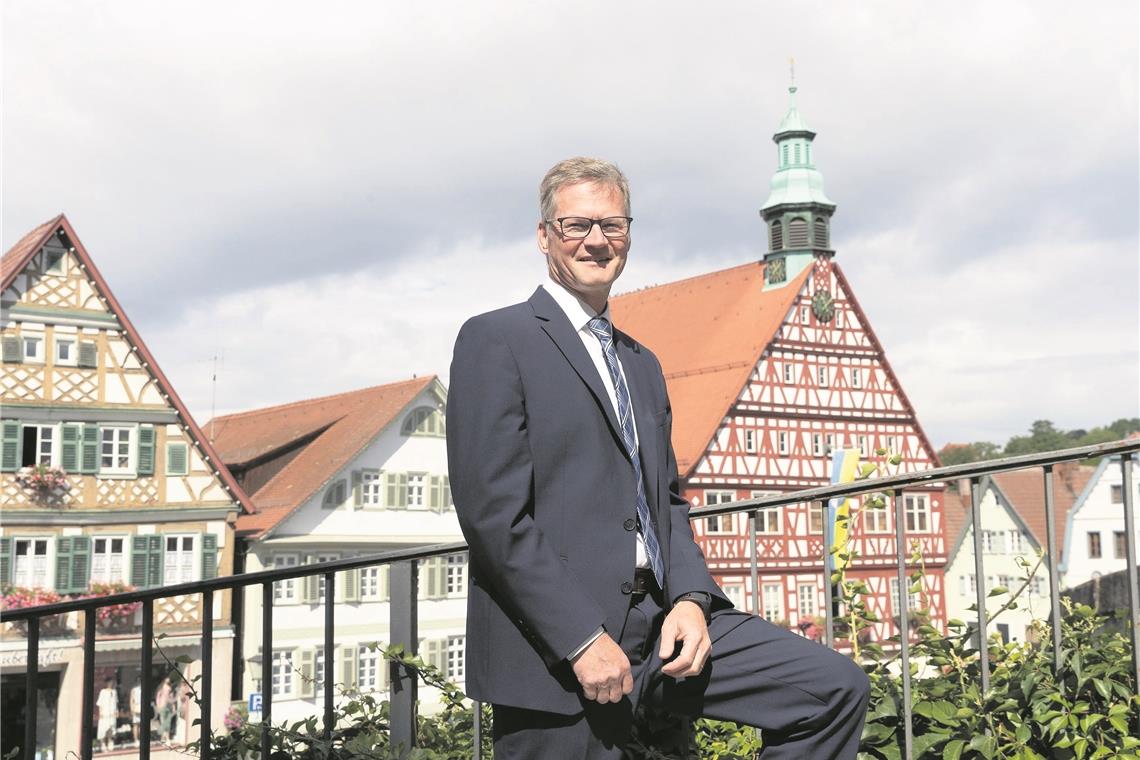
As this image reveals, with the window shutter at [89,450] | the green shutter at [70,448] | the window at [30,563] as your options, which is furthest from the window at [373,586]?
the green shutter at [70,448]

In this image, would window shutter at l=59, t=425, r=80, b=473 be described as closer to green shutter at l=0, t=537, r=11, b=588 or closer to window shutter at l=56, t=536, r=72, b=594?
window shutter at l=56, t=536, r=72, b=594

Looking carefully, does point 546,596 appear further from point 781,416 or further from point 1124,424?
point 1124,424

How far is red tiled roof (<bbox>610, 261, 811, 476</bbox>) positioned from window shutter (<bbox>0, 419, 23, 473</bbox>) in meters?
16.7

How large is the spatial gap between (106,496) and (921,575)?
24.3 m

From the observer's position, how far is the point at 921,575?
390 centimetres

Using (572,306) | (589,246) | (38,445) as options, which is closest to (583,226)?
(589,246)

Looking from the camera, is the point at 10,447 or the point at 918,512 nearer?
the point at 10,447

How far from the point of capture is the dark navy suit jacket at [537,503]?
246cm

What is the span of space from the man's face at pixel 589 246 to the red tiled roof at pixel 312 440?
26.6m

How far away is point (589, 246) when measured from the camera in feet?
8.97

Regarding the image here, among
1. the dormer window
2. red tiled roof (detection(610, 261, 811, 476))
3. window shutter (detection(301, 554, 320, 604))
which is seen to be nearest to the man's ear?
window shutter (detection(301, 554, 320, 604))

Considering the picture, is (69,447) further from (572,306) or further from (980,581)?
(572,306)

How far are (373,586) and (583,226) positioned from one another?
28885 millimetres

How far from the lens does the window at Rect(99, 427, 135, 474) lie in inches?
1000
